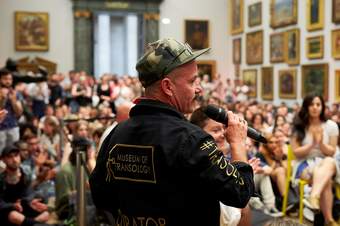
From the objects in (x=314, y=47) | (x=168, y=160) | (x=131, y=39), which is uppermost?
(x=131, y=39)

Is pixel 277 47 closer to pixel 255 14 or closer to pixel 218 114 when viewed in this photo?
pixel 255 14

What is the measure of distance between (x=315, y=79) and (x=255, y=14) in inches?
203

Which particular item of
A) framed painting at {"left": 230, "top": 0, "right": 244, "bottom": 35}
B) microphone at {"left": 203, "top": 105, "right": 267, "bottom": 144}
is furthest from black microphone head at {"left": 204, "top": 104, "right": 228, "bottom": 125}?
framed painting at {"left": 230, "top": 0, "right": 244, "bottom": 35}

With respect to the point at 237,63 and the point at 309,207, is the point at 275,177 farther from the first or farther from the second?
the point at 237,63

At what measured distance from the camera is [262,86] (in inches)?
845

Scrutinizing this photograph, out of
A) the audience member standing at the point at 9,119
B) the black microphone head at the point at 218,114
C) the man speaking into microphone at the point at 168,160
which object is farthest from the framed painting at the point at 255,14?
the man speaking into microphone at the point at 168,160

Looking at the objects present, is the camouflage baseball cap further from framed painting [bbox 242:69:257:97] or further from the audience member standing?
framed painting [bbox 242:69:257:97]

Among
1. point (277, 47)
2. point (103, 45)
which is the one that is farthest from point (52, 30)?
point (277, 47)

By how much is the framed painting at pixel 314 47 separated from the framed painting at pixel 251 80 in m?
4.08

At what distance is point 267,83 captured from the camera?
69.1ft

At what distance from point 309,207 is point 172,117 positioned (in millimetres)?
5070

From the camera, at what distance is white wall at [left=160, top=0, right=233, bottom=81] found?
81.3 ft

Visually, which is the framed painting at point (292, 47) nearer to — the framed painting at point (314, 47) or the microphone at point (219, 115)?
the framed painting at point (314, 47)

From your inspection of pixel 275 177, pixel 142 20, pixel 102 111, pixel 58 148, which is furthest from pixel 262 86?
pixel 275 177
